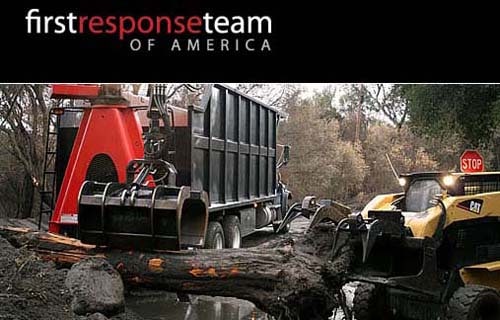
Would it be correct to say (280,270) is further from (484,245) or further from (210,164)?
(210,164)

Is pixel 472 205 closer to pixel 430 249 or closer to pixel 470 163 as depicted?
pixel 430 249

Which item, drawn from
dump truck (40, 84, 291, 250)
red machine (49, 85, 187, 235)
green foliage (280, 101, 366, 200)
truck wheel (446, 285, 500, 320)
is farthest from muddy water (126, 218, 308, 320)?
green foliage (280, 101, 366, 200)

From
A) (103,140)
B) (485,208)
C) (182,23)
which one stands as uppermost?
(182,23)

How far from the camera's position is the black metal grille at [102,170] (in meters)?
6.65

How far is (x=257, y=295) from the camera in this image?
13.8 ft

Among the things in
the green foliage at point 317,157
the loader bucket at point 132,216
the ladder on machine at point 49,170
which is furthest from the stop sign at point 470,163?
the green foliage at point 317,157

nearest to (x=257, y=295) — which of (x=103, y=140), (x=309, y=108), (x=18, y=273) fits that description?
(x=18, y=273)

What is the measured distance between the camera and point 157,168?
18.0 feet

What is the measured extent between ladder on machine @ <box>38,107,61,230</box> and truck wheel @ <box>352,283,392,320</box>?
12.4 ft

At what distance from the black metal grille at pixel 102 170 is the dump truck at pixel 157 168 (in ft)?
0.03

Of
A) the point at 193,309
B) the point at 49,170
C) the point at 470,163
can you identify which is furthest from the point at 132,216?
the point at 49,170

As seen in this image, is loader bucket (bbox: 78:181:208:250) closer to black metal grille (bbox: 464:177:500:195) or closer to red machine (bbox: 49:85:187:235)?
red machine (bbox: 49:85:187:235)

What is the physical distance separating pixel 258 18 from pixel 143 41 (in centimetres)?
64

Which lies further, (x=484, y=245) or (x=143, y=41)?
(x=484, y=245)
